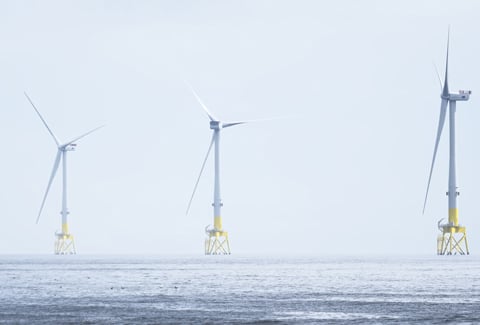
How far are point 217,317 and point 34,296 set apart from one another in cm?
4166

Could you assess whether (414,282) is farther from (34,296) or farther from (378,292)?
(34,296)

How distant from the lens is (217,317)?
9769 centimetres

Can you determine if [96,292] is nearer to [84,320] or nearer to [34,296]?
[34,296]

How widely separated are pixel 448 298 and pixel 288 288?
32.9 m

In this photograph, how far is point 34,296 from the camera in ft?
433

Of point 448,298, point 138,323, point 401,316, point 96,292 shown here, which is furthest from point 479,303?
point 96,292

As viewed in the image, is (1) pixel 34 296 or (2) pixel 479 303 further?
(1) pixel 34 296

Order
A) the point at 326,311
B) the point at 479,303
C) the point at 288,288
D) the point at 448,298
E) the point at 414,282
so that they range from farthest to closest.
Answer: the point at 414,282, the point at 288,288, the point at 448,298, the point at 479,303, the point at 326,311


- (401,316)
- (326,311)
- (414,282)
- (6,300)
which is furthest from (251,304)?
(414,282)

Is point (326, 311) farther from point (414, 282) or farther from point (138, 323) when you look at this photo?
point (414, 282)

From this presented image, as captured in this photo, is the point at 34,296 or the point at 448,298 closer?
the point at 448,298

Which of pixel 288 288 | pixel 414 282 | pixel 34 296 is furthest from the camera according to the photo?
pixel 414 282

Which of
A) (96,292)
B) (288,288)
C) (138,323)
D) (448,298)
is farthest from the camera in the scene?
(288,288)

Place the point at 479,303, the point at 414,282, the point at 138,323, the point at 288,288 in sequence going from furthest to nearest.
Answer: the point at 414,282
the point at 288,288
the point at 479,303
the point at 138,323
